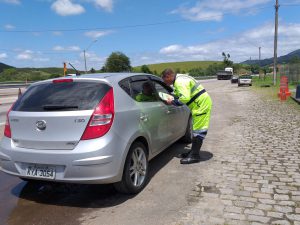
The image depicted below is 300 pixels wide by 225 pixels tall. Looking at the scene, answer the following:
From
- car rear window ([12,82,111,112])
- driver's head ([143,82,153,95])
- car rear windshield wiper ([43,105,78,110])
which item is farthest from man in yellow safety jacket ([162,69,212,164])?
car rear windshield wiper ([43,105,78,110])

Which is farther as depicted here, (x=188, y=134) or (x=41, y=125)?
(x=188, y=134)

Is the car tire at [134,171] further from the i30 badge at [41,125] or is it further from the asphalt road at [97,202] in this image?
the i30 badge at [41,125]

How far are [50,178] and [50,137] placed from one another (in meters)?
0.49

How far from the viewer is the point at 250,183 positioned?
477 cm

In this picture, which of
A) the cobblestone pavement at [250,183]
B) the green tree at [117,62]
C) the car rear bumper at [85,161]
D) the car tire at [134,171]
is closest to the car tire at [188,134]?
the cobblestone pavement at [250,183]

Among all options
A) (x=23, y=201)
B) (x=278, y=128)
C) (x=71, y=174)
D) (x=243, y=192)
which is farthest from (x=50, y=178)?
(x=278, y=128)

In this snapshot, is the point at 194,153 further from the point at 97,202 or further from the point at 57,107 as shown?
the point at 57,107

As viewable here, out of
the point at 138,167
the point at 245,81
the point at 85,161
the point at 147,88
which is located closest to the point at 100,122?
the point at 85,161

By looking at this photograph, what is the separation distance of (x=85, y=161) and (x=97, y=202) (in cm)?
77

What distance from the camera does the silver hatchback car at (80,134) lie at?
153 inches

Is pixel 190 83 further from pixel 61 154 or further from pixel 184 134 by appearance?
pixel 61 154

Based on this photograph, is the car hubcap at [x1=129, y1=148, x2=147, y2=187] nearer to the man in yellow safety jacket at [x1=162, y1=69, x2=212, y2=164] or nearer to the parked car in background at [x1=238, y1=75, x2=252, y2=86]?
the man in yellow safety jacket at [x1=162, y1=69, x2=212, y2=164]

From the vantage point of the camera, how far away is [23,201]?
444 cm

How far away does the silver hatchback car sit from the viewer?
3895 mm
